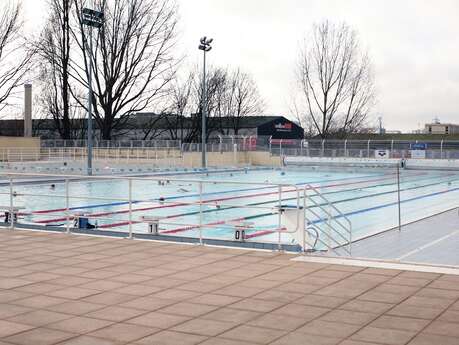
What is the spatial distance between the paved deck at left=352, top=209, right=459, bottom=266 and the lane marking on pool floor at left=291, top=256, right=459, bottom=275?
58.3 inches

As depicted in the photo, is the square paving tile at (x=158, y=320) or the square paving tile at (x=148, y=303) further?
the square paving tile at (x=148, y=303)

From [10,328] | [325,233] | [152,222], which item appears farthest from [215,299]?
[152,222]

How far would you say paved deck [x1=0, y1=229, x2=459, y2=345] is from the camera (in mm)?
4953

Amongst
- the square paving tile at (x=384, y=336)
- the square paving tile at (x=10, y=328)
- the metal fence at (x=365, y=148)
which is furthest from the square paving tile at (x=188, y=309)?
the metal fence at (x=365, y=148)

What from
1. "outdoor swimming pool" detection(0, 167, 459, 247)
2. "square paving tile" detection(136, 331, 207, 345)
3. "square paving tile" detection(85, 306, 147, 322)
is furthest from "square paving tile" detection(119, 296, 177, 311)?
Answer: "outdoor swimming pool" detection(0, 167, 459, 247)

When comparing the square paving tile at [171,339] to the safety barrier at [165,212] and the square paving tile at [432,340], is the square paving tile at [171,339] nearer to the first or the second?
the square paving tile at [432,340]

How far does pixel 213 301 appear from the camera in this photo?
6094mm

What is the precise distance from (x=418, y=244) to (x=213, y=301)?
634 cm

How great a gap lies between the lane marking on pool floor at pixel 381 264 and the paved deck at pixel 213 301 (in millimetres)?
199

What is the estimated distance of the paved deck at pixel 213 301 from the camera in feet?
16.3

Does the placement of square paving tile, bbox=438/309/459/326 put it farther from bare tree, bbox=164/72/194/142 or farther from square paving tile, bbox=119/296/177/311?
bare tree, bbox=164/72/194/142

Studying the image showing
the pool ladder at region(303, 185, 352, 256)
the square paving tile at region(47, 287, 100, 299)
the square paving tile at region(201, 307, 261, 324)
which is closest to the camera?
the square paving tile at region(201, 307, 261, 324)

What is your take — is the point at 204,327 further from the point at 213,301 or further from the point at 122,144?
the point at 122,144

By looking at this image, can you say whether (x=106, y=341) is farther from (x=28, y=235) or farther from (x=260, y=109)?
(x=260, y=109)
